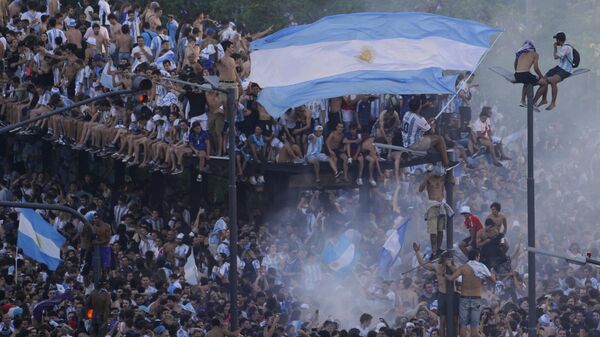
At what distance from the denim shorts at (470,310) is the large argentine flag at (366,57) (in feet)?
16.6

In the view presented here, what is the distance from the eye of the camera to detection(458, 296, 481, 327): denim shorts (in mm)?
29656

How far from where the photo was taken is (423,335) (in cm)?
2978

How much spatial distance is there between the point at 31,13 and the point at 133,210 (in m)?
5.93

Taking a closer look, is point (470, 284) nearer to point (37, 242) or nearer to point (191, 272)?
point (191, 272)

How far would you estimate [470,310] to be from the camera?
2970cm

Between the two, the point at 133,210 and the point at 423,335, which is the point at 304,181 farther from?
the point at 423,335

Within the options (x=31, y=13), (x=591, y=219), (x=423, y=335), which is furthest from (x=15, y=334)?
(x=591, y=219)

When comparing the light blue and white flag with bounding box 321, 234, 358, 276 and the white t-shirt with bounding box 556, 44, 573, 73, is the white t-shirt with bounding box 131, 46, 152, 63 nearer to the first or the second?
the light blue and white flag with bounding box 321, 234, 358, 276

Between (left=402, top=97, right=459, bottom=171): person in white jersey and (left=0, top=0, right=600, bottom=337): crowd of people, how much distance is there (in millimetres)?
47

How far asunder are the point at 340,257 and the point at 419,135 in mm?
3240

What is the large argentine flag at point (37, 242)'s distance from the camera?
32156 millimetres

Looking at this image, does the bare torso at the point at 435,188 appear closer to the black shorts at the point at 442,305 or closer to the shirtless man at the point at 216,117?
the black shorts at the point at 442,305

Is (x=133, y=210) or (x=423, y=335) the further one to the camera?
(x=133, y=210)

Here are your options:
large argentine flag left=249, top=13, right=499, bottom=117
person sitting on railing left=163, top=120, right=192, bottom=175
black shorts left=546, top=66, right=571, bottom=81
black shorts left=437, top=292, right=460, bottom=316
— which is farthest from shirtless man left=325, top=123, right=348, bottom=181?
black shorts left=546, top=66, right=571, bottom=81
